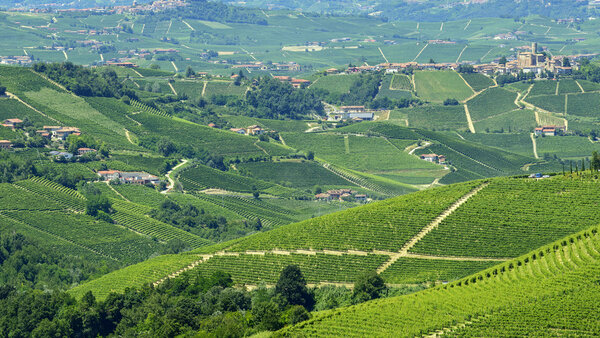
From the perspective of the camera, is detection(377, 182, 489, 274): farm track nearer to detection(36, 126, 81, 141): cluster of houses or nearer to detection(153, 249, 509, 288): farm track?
detection(153, 249, 509, 288): farm track

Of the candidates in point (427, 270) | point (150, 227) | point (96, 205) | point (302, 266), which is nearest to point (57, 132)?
point (96, 205)

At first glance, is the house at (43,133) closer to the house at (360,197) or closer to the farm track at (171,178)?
the farm track at (171,178)

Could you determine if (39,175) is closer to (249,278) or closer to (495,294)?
(249,278)

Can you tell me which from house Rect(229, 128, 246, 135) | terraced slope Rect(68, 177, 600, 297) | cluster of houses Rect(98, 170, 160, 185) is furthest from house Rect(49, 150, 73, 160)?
terraced slope Rect(68, 177, 600, 297)

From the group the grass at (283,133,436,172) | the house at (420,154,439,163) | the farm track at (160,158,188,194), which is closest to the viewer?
the farm track at (160,158,188,194)

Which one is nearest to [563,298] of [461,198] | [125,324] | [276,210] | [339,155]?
[461,198]

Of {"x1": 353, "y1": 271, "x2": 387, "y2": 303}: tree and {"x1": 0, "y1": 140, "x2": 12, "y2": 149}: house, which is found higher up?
{"x1": 353, "y1": 271, "x2": 387, "y2": 303}: tree

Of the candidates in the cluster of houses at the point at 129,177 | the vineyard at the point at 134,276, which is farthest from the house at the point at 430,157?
the vineyard at the point at 134,276
